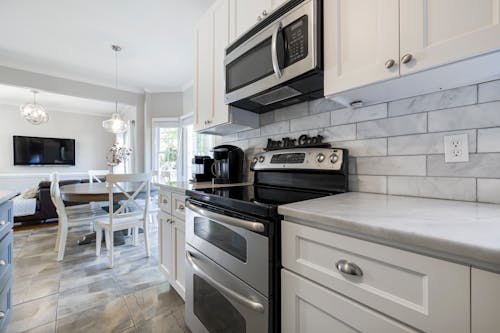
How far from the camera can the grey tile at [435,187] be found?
922 mm

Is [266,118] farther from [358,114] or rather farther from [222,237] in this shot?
[222,237]

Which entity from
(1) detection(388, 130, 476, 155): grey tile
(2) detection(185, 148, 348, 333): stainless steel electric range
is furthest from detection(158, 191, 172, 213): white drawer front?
(1) detection(388, 130, 476, 155): grey tile

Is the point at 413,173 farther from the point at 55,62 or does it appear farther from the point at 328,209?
the point at 55,62

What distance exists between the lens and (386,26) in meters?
0.84

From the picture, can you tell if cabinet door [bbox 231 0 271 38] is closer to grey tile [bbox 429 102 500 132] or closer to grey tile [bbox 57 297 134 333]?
grey tile [bbox 429 102 500 132]

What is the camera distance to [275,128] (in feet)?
5.76

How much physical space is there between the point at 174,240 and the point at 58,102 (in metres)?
6.15

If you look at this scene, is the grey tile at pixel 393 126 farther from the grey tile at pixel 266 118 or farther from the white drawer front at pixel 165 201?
the white drawer front at pixel 165 201

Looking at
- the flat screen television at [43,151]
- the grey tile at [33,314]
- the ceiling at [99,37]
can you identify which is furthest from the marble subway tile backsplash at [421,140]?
the flat screen television at [43,151]

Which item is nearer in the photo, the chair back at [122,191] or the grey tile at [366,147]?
Result: the grey tile at [366,147]

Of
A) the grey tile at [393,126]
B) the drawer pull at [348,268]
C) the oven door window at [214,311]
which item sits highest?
the grey tile at [393,126]

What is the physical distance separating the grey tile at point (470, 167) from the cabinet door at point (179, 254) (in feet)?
4.66

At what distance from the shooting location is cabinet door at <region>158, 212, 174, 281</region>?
175 cm

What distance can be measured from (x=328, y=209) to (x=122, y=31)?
3.05 metres
